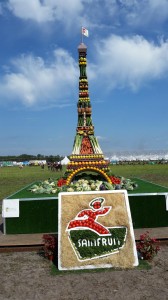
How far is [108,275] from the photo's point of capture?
27.5ft

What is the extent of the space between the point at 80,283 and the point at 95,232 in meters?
1.59

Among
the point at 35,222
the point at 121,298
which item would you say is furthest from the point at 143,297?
the point at 35,222

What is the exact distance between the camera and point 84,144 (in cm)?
1711

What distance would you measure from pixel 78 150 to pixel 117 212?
25.2 feet

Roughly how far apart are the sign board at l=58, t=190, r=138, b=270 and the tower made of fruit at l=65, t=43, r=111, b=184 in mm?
6675

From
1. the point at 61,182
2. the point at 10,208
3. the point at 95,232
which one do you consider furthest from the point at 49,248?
the point at 61,182

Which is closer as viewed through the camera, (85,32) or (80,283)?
(80,283)

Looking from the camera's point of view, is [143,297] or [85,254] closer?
[143,297]

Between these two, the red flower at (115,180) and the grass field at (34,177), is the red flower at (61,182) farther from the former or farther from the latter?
the grass field at (34,177)

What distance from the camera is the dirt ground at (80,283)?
23.8ft

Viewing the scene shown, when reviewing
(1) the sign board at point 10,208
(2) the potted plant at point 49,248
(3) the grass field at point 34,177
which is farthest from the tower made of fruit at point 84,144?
(3) the grass field at point 34,177

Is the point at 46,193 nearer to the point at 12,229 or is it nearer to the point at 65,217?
the point at 12,229

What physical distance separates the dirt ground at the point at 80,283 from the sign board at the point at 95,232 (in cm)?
38

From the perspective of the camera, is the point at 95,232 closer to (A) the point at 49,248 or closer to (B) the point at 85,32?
(A) the point at 49,248
